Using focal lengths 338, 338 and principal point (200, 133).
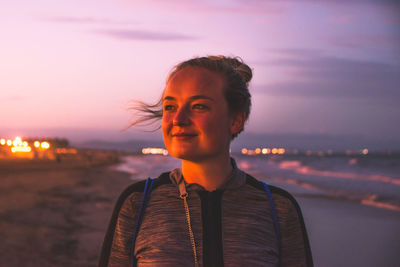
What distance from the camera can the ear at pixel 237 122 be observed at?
6.22ft

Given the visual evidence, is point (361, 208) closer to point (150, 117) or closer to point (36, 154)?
point (150, 117)

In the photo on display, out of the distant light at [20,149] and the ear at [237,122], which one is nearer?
the ear at [237,122]

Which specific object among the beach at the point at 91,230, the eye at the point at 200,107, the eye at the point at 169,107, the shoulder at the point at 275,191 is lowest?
the beach at the point at 91,230

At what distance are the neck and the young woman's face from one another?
2.3 inches

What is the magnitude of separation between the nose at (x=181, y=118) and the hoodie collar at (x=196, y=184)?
1.12ft

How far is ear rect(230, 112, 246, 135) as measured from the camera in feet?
6.22

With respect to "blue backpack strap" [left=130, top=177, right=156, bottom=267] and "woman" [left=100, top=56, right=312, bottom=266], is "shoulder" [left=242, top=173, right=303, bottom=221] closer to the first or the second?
"woman" [left=100, top=56, right=312, bottom=266]

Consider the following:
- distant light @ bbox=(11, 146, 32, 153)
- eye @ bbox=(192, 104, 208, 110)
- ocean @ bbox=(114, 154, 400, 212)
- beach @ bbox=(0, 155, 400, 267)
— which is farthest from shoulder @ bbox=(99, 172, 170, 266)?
distant light @ bbox=(11, 146, 32, 153)

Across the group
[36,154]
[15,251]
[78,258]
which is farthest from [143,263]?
[36,154]

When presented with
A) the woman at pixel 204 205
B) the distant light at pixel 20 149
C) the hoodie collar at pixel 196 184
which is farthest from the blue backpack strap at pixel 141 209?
the distant light at pixel 20 149

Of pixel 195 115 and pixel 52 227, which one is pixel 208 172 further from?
pixel 52 227

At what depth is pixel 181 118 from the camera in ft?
5.51

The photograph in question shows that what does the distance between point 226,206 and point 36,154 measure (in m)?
62.4

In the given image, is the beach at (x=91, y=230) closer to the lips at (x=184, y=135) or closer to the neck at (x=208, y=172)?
the neck at (x=208, y=172)
